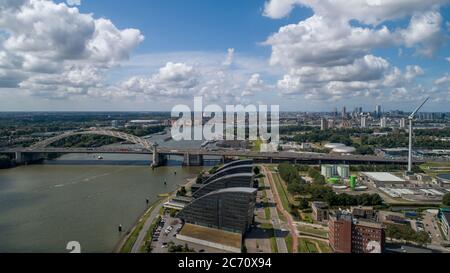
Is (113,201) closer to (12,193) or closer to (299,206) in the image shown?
(12,193)

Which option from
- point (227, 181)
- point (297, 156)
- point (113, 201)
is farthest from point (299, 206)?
point (297, 156)

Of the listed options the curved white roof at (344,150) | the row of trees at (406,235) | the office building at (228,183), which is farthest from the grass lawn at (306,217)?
the curved white roof at (344,150)

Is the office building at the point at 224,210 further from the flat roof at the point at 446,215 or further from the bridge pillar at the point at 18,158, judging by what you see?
the bridge pillar at the point at 18,158

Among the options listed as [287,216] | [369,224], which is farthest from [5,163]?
[369,224]

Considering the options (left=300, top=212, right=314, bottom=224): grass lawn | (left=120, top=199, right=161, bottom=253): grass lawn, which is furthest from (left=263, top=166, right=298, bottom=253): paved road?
(left=120, top=199, right=161, bottom=253): grass lawn

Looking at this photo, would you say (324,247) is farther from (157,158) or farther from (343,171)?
(157,158)

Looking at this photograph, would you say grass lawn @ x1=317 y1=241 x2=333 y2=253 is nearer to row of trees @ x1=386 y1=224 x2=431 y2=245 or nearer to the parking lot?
row of trees @ x1=386 y1=224 x2=431 y2=245
